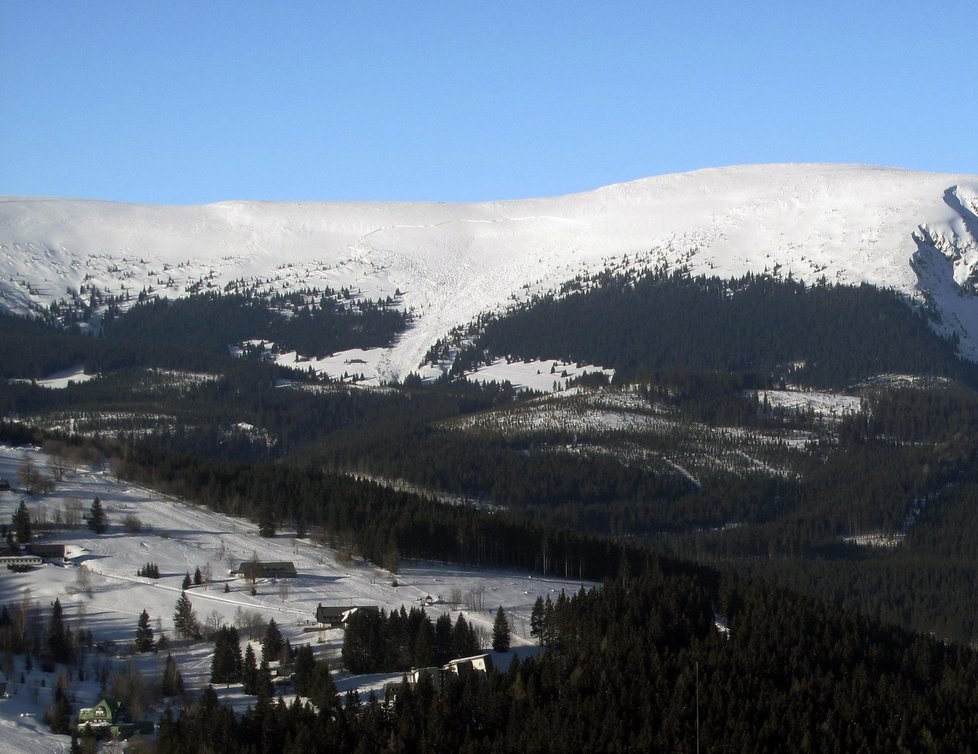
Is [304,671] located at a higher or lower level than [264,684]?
higher

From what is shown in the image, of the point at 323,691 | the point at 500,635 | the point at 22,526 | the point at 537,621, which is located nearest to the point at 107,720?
the point at 323,691

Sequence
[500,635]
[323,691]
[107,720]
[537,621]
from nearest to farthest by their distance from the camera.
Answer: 1. [107,720]
2. [323,691]
3. [500,635]
4. [537,621]

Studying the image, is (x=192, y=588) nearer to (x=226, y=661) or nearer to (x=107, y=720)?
A: (x=226, y=661)

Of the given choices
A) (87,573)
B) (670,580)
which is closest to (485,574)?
(670,580)

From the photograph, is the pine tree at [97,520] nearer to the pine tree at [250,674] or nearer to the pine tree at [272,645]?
the pine tree at [272,645]

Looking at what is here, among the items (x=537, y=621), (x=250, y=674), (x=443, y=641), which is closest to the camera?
(x=250, y=674)

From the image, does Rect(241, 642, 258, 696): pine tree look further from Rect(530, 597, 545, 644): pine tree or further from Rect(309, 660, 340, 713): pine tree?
Rect(530, 597, 545, 644): pine tree

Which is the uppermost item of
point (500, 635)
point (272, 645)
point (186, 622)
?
point (500, 635)
